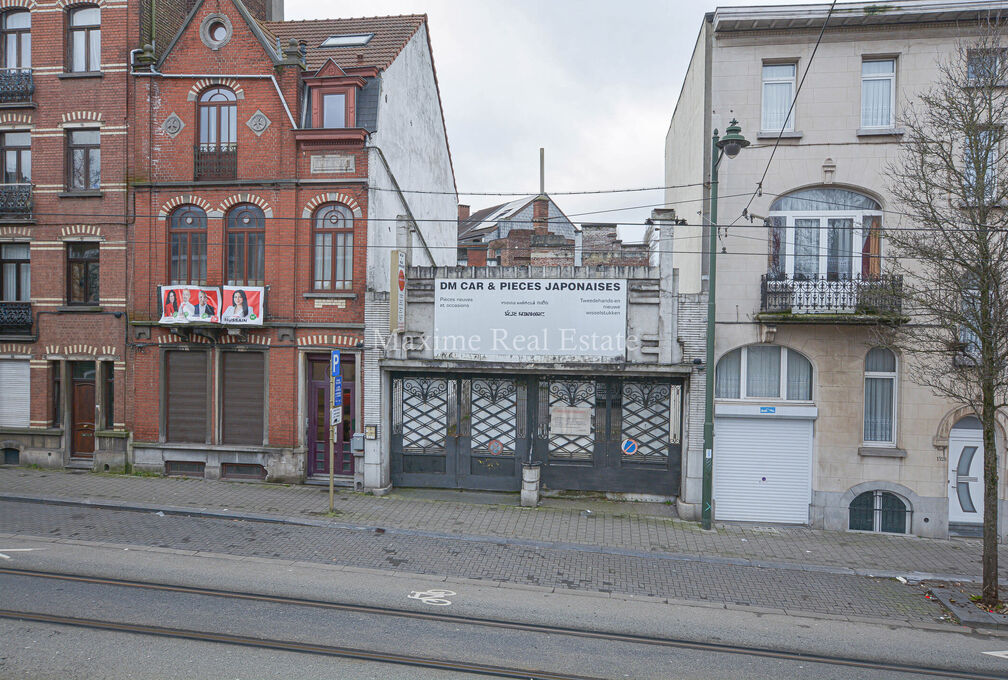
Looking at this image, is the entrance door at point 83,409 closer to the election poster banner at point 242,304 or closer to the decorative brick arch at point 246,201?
the election poster banner at point 242,304

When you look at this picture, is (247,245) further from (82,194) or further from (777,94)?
(777,94)

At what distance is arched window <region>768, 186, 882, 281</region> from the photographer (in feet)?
44.2

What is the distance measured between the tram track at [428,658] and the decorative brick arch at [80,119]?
1237cm

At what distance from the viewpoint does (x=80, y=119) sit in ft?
52.6

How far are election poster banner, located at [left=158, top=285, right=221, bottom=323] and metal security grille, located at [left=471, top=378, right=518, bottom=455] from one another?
21.2ft

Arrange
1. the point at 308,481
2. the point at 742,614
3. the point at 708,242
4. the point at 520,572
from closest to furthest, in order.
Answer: the point at 742,614
the point at 520,572
the point at 708,242
the point at 308,481

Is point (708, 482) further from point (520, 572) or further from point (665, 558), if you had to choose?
point (520, 572)

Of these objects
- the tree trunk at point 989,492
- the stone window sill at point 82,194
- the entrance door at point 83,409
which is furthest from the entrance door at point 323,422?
the tree trunk at point 989,492

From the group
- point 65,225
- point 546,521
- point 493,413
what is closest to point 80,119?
point 65,225

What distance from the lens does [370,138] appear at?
591 inches

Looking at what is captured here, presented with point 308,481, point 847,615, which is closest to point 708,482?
point 847,615

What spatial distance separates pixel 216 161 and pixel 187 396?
19.4 ft

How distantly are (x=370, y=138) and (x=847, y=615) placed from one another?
13474 mm

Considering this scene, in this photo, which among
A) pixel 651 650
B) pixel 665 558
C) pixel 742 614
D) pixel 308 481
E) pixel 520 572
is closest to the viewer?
pixel 651 650
